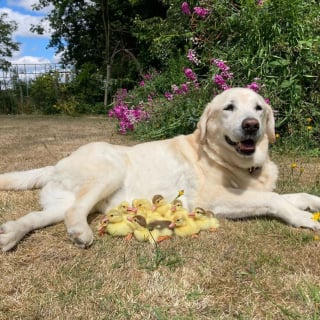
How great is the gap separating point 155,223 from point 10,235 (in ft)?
2.75

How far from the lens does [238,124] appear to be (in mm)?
2818

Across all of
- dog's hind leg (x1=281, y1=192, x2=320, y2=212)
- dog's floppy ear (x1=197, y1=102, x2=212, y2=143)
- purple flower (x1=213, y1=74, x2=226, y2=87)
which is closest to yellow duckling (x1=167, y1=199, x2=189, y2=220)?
→ dog's floppy ear (x1=197, y1=102, x2=212, y2=143)

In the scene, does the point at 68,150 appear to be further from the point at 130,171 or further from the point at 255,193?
the point at 255,193

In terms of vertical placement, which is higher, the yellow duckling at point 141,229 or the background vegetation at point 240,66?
→ the background vegetation at point 240,66

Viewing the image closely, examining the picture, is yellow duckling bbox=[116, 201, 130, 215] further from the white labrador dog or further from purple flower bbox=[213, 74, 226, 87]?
purple flower bbox=[213, 74, 226, 87]

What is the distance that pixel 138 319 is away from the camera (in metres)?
1.60

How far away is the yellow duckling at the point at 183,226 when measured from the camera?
8.20 feet

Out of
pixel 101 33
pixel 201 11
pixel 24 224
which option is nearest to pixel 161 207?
pixel 24 224

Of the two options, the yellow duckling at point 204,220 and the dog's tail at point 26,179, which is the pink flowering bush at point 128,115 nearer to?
the dog's tail at point 26,179

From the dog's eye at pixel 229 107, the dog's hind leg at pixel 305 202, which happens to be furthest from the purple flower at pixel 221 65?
the dog's hind leg at pixel 305 202

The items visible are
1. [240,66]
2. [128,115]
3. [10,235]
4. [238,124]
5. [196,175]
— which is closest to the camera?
[10,235]

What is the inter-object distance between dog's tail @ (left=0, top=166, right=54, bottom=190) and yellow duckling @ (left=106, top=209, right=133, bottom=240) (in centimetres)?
91

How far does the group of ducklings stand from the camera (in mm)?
2460

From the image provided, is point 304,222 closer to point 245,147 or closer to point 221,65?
point 245,147
